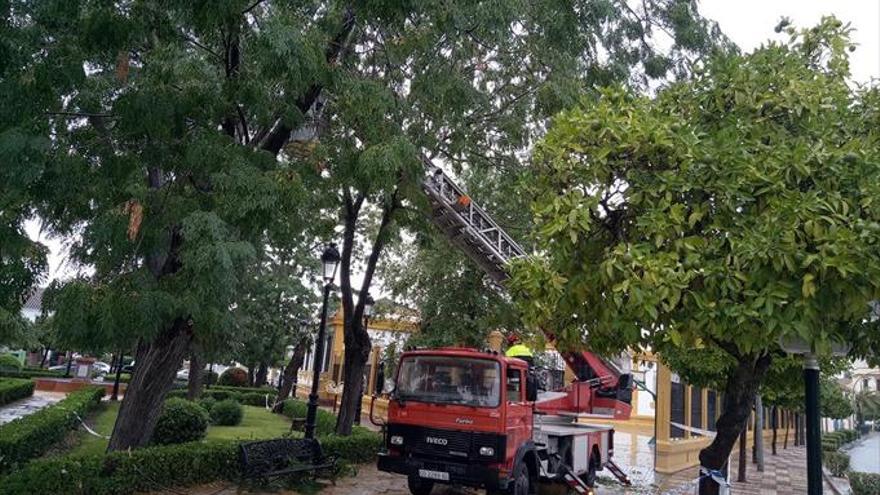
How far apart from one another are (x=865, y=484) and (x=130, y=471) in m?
13.7

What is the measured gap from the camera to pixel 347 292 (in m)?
15.3

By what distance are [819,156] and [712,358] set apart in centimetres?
578

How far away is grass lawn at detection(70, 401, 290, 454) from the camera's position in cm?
1538

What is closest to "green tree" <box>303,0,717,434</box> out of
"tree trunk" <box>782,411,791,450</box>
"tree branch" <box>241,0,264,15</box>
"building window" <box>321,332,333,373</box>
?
"tree branch" <box>241,0,264,15</box>

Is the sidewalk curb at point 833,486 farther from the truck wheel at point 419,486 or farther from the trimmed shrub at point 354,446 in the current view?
the trimmed shrub at point 354,446

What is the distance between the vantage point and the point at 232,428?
64.3 ft

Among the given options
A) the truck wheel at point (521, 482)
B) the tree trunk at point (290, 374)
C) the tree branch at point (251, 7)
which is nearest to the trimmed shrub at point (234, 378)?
the tree trunk at point (290, 374)

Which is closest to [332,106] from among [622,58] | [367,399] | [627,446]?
[622,58]

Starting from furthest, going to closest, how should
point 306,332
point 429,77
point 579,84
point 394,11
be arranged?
point 306,332
point 579,84
point 429,77
point 394,11

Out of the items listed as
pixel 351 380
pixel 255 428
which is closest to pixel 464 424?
pixel 351 380

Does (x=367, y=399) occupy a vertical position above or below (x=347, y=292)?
below

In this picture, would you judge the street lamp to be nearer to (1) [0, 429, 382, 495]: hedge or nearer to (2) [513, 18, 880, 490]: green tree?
(2) [513, 18, 880, 490]: green tree

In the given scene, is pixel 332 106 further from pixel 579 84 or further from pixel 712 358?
pixel 712 358

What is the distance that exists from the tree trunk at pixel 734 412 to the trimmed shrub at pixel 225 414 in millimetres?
15998
